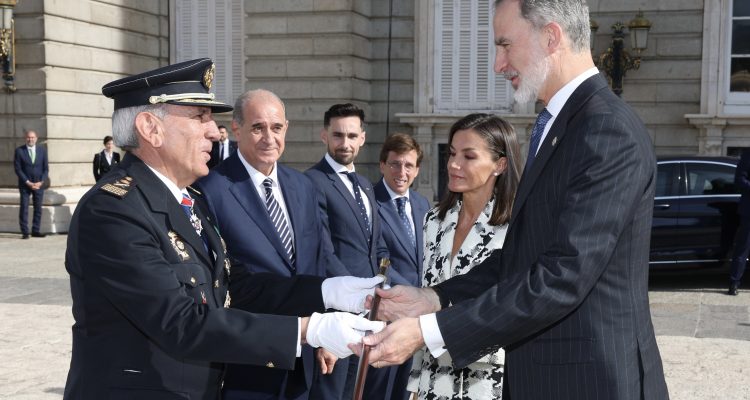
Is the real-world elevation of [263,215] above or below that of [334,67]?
below

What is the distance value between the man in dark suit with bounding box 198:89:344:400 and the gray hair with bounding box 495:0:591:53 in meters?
1.73

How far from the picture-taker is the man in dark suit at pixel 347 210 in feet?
17.8

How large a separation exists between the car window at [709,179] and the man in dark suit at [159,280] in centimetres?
833

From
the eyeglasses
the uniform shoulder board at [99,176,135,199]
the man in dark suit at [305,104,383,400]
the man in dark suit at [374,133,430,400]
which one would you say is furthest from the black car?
the uniform shoulder board at [99,176,135,199]

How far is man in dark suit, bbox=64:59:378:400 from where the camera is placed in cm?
266

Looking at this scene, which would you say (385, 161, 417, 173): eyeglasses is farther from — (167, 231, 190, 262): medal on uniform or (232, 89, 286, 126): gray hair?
(167, 231, 190, 262): medal on uniform

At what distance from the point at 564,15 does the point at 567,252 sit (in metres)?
0.74

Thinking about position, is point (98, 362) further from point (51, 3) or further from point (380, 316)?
point (51, 3)

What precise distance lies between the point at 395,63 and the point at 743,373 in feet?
38.1

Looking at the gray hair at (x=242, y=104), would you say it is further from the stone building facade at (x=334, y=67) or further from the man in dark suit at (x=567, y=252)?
the stone building facade at (x=334, y=67)

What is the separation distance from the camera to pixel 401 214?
20.1ft

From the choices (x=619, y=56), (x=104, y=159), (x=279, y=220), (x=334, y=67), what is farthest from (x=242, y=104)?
(x=619, y=56)

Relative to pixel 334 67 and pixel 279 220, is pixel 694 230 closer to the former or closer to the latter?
pixel 279 220

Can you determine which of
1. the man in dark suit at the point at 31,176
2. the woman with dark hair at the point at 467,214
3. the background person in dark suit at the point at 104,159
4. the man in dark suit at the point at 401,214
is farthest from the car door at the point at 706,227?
the man in dark suit at the point at 31,176
